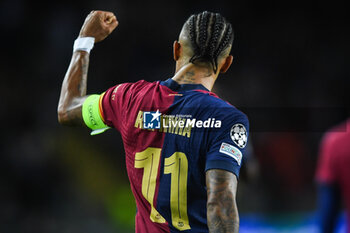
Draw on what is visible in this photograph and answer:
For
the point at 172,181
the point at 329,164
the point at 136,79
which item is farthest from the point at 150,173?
the point at 136,79

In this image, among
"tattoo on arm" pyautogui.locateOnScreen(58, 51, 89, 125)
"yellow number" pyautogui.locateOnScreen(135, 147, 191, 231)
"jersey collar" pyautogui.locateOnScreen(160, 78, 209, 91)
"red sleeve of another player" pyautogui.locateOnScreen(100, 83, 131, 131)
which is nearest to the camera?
"yellow number" pyautogui.locateOnScreen(135, 147, 191, 231)

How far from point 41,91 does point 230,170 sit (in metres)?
8.04

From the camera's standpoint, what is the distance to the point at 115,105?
98.3 inches

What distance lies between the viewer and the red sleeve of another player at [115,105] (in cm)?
246

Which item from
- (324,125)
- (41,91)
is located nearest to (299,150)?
(324,125)

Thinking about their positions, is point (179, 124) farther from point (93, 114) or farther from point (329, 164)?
point (329, 164)

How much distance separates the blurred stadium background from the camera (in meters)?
8.45

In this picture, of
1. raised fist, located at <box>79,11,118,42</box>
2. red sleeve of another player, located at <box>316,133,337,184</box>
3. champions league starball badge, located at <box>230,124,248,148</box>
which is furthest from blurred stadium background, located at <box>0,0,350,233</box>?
champions league starball badge, located at <box>230,124,248,148</box>

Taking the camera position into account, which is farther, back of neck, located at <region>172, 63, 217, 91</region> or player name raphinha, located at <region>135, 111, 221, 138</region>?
back of neck, located at <region>172, 63, 217, 91</region>

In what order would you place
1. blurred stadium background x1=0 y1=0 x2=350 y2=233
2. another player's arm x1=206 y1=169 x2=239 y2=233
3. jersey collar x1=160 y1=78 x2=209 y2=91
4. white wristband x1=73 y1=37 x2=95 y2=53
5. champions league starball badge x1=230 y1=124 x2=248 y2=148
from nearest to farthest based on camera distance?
another player's arm x1=206 y1=169 x2=239 y2=233, champions league starball badge x1=230 y1=124 x2=248 y2=148, jersey collar x1=160 y1=78 x2=209 y2=91, white wristband x1=73 y1=37 x2=95 y2=53, blurred stadium background x1=0 y1=0 x2=350 y2=233

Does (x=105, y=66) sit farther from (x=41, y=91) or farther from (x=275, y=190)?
(x=275, y=190)

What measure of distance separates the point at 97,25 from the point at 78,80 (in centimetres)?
39

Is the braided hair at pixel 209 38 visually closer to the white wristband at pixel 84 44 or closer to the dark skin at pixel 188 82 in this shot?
the dark skin at pixel 188 82

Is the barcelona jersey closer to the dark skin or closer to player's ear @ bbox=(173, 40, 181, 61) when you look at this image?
the dark skin
